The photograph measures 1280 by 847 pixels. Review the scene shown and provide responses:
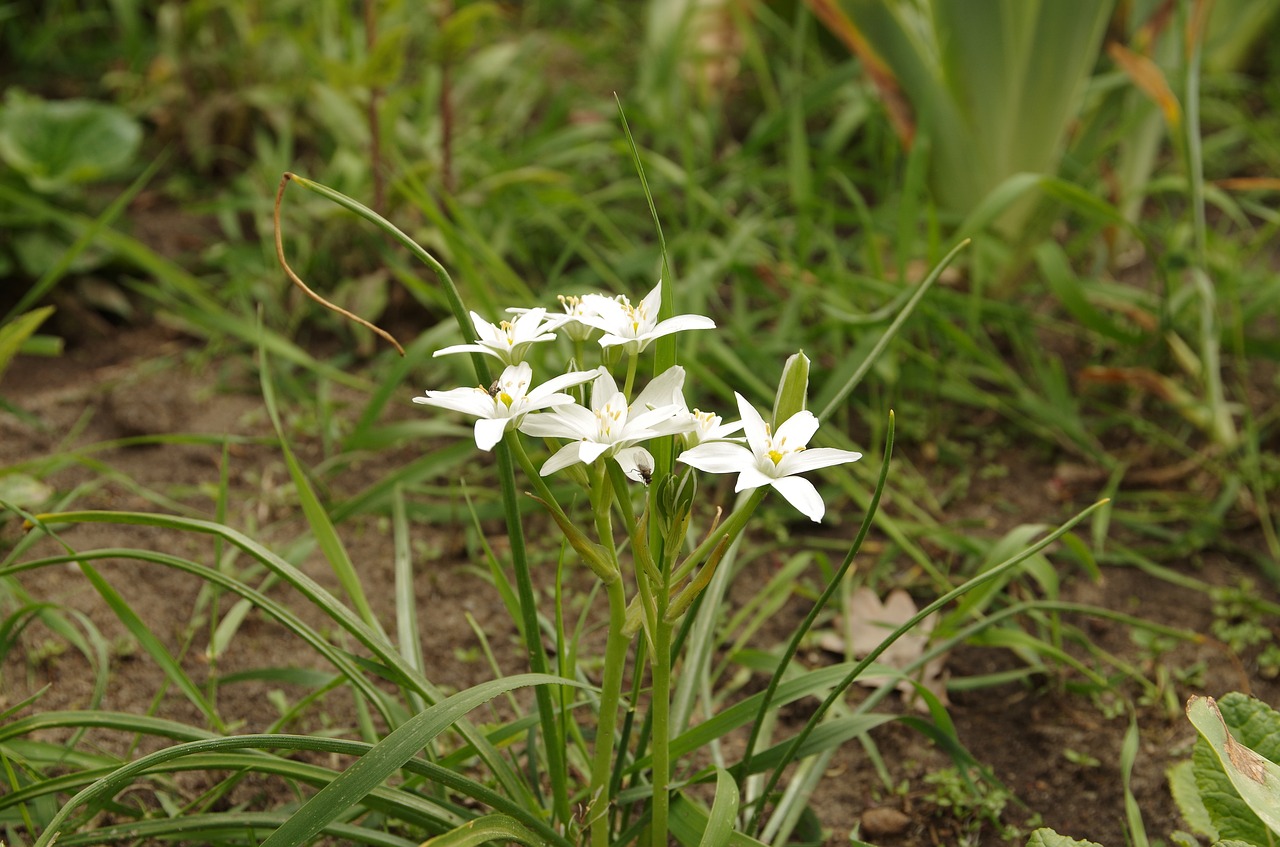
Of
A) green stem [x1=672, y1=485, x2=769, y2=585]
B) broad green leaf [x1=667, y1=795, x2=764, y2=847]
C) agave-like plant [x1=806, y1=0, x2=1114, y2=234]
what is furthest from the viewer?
agave-like plant [x1=806, y1=0, x2=1114, y2=234]

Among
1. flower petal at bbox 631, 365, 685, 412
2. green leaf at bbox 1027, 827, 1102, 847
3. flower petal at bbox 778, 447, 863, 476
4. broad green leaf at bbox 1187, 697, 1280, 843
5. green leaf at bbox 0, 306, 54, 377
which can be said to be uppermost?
flower petal at bbox 631, 365, 685, 412

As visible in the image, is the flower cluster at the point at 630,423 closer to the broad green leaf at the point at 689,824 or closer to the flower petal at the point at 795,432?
the flower petal at the point at 795,432

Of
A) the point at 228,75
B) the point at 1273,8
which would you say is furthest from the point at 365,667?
the point at 1273,8

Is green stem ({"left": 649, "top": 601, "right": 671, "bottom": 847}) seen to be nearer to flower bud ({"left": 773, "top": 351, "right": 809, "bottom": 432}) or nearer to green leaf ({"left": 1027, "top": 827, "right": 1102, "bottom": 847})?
flower bud ({"left": 773, "top": 351, "right": 809, "bottom": 432})

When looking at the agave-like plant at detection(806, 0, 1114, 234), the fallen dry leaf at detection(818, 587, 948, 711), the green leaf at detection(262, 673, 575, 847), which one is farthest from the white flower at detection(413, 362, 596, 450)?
the agave-like plant at detection(806, 0, 1114, 234)

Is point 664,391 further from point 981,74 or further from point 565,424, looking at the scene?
point 981,74

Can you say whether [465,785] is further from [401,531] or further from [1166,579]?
[1166,579]

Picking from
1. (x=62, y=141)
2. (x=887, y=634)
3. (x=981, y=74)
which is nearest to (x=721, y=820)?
(x=887, y=634)
